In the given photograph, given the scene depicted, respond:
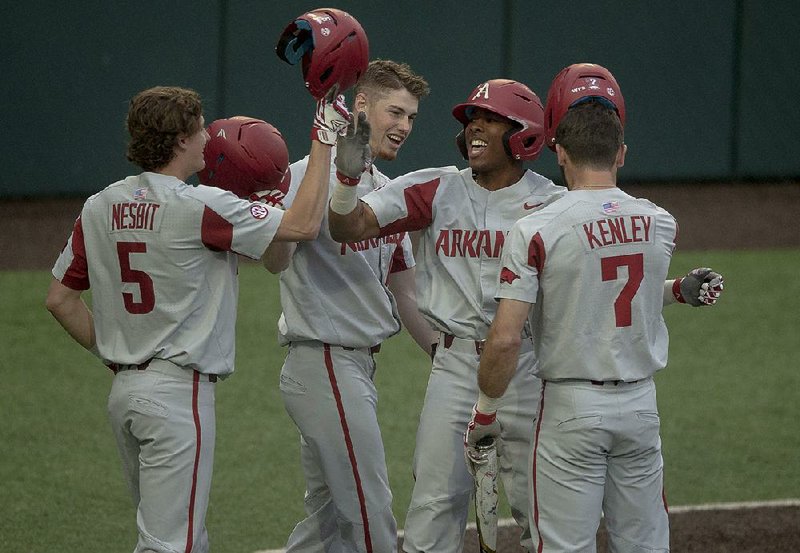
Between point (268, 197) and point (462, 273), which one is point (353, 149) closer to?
point (268, 197)

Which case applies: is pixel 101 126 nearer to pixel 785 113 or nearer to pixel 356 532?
pixel 785 113

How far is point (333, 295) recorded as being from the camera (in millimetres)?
4953

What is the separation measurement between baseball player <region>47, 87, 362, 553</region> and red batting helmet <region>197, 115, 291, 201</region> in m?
0.30

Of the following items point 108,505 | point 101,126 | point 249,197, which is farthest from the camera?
point 101,126

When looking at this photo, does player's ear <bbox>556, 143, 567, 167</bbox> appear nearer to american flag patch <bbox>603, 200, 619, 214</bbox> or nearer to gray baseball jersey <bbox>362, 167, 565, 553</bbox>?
american flag patch <bbox>603, 200, 619, 214</bbox>

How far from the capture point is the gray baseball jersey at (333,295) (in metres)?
4.92

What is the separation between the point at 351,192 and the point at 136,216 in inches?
30.4

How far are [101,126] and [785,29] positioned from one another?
8661 millimetres

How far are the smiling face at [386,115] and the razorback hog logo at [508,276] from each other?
1181mm

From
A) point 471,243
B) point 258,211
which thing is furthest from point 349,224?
point 471,243

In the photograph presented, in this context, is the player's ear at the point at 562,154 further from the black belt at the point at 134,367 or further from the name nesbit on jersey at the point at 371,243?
the black belt at the point at 134,367

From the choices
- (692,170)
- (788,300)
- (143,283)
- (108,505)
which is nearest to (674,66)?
(692,170)

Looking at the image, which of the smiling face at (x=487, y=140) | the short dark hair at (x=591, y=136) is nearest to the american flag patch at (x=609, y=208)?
the short dark hair at (x=591, y=136)

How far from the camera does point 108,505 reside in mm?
6492
